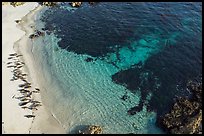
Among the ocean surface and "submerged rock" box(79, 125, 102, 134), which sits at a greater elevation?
the ocean surface

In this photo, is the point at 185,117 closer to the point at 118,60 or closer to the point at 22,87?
the point at 118,60

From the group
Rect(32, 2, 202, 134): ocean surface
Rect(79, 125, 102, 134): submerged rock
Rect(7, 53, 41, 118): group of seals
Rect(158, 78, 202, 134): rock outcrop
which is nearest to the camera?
Rect(158, 78, 202, 134): rock outcrop

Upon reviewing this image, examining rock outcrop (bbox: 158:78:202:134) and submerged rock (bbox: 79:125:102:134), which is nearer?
rock outcrop (bbox: 158:78:202:134)

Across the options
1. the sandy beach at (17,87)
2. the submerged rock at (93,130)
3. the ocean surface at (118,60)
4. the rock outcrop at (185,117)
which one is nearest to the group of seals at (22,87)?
the sandy beach at (17,87)

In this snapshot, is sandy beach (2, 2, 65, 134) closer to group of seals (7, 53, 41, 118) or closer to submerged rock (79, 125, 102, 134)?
group of seals (7, 53, 41, 118)

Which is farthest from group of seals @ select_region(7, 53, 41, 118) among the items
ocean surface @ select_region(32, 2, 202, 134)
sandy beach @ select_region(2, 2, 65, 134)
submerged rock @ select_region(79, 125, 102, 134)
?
submerged rock @ select_region(79, 125, 102, 134)

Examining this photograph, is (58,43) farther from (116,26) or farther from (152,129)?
(152,129)

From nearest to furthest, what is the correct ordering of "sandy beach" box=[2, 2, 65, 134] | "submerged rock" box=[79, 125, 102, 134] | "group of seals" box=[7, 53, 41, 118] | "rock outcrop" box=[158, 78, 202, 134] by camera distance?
"rock outcrop" box=[158, 78, 202, 134] < "submerged rock" box=[79, 125, 102, 134] < "sandy beach" box=[2, 2, 65, 134] < "group of seals" box=[7, 53, 41, 118]

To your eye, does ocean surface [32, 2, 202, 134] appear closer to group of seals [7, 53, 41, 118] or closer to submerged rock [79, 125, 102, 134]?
submerged rock [79, 125, 102, 134]

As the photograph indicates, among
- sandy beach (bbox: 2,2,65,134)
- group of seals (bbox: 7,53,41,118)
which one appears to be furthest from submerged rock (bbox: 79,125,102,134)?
group of seals (bbox: 7,53,41,118)
